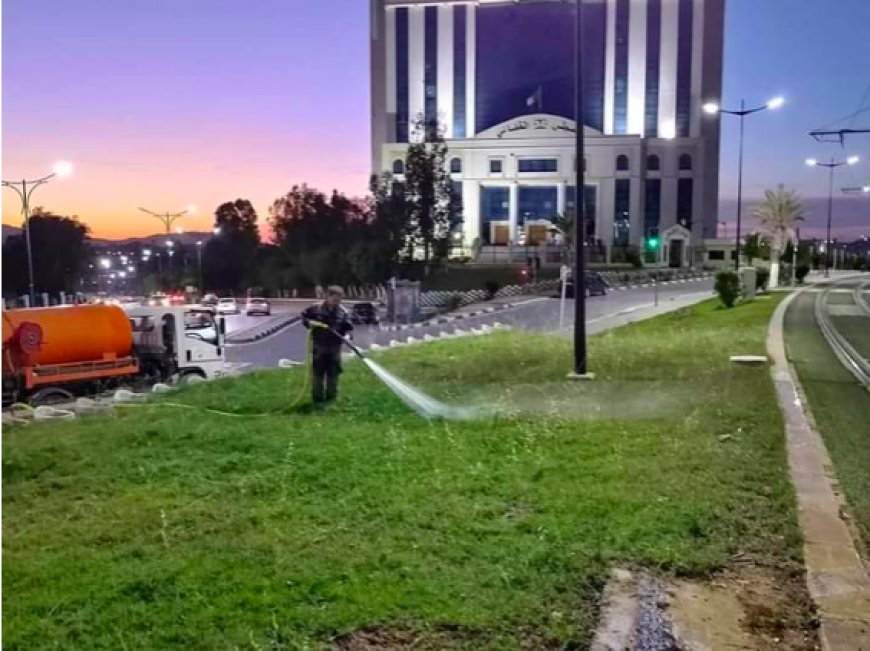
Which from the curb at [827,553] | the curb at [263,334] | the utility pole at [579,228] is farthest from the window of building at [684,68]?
the curb at [827,553]

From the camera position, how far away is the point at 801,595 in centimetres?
463

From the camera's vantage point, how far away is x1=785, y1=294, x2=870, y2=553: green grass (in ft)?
22.2

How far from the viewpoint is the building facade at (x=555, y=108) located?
8756 cm

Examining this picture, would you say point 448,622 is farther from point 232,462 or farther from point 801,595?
point 232,462

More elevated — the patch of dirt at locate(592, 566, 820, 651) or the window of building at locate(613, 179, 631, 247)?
the window of building at locate(613, 179, 631, 247)

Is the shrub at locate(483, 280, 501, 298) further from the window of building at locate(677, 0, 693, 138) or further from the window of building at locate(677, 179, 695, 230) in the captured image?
the window of building at locate(677, 0, 693, 138)

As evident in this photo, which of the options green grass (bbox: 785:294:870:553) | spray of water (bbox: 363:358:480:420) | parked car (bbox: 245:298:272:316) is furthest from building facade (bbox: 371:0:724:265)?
spray of water (bbox: 363:358:480:420)

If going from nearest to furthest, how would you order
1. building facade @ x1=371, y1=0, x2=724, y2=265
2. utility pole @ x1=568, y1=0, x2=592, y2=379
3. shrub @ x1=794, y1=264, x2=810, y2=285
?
1. utility pole @ x1=568, y1=0, x2=592, y2=379
2. shrub @ x1=794, y1=264, x2=810, y2=285
3. building facade @ x1=371, y1=0, x2=724, y2=265

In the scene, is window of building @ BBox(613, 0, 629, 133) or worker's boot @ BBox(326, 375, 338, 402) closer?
worker's boot @ BBox(326, 375, 338, 402)

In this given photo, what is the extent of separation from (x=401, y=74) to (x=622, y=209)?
29830 mm

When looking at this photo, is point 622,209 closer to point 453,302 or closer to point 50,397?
point 453,302

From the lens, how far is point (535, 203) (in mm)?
89625

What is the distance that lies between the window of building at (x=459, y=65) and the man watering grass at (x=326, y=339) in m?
88.1

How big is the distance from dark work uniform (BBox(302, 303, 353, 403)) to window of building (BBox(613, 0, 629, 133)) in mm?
88766
